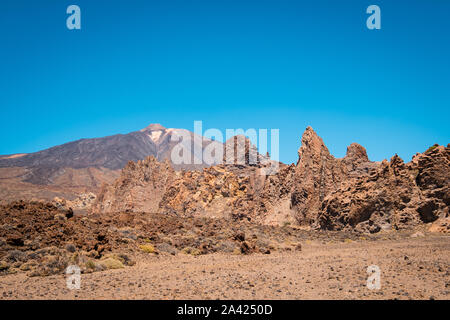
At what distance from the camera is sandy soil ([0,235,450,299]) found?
831 centimetres

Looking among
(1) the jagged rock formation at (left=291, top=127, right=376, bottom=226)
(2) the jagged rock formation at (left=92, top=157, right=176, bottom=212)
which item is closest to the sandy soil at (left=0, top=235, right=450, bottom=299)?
(1) the jagged rock formation at (left=291, top=127, right=376, bottom=226)

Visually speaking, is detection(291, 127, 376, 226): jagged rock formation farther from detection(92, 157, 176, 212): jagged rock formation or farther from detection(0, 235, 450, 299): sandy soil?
detection(92, 157, 176, 212): jagged rock formation

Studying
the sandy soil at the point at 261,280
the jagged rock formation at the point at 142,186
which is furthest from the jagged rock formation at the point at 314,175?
the jagged rock formation at the point at 142,186

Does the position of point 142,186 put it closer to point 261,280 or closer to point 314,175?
point 314,175

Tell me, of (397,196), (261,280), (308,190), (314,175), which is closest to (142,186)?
(308,190)

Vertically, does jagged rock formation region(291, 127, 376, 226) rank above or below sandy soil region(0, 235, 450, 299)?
above

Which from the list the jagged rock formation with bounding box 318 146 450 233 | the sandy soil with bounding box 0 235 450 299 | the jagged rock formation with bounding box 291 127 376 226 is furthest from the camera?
the jagged rock formation with bounding box 291 127 376 226

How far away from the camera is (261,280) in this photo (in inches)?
390

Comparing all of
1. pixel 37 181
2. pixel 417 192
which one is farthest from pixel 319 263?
pixel 37 181

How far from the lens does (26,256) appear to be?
40.9 ft

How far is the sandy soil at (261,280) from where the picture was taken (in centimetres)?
831

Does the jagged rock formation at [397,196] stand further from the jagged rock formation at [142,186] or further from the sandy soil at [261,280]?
the jagged rock formation at [142,186]

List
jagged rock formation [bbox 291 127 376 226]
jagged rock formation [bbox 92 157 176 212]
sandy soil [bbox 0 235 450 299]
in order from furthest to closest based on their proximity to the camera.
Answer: jagged rock formation [bbox 92 157 176 212], jagged rock formation [bbox 291 127 376 226], sandy soil [bbox 0 235 450 299]
